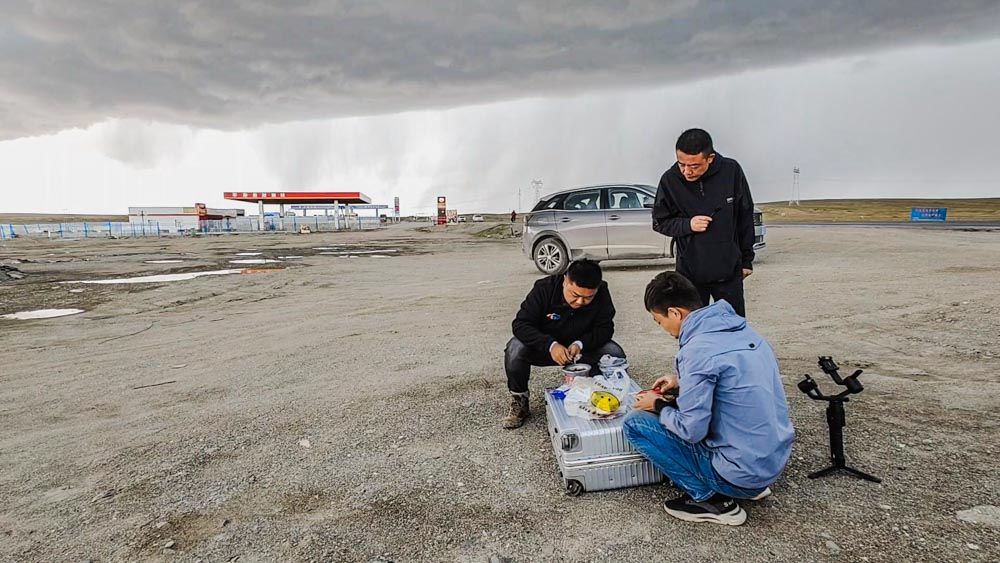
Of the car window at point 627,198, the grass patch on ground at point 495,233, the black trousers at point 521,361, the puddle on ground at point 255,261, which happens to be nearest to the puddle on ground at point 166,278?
the puddle on ground at point 255,261

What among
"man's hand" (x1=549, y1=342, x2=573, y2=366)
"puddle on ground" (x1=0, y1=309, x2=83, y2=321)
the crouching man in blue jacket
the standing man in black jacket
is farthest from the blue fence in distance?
the crouching man in blue jacket

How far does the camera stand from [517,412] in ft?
12.7

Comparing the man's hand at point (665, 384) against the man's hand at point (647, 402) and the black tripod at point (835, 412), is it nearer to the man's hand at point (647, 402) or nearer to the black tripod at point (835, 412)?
the man's hand at point (647, 402)

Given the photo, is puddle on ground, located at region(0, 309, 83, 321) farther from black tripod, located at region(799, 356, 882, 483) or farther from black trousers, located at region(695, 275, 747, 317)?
black tripod, located at region(799, 356, 882, 483)

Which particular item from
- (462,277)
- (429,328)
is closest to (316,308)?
(429,328)

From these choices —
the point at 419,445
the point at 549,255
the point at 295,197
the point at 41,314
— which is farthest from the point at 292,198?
the point at 419,445

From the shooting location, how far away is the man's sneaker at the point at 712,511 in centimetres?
259

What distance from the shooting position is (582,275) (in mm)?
3520

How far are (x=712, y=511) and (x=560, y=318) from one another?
62.9 inches

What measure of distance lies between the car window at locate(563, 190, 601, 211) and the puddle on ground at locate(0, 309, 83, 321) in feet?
31.0

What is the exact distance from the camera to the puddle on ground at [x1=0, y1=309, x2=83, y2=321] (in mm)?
9416

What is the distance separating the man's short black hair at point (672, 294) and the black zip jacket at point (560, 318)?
108 cm

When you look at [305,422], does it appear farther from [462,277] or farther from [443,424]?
[462,277]

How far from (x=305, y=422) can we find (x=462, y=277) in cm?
909
